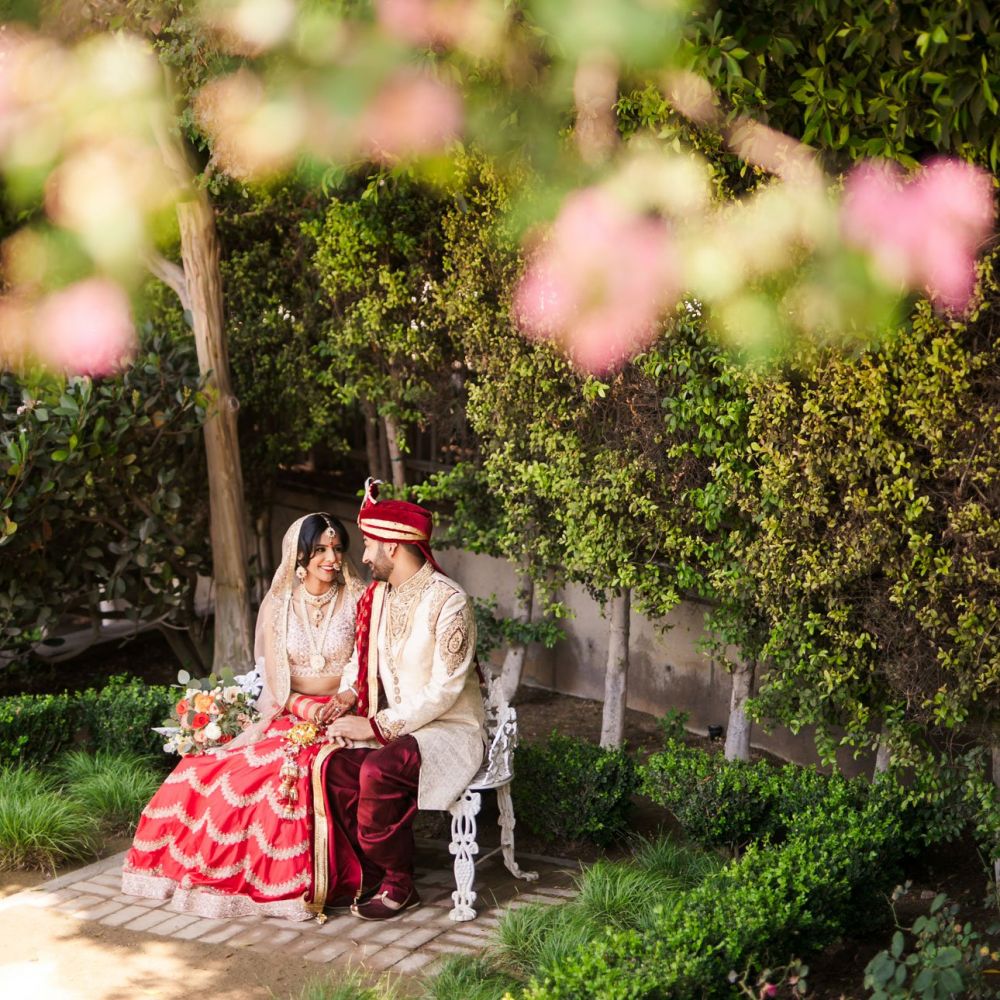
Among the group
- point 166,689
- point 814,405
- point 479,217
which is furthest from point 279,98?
point 166,689

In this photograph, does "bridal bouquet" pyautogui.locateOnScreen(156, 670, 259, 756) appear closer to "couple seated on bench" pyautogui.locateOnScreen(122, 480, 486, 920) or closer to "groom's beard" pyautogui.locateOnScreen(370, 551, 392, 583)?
"couple seated on bench" pyautogui.locateOnScreen(122, 480, 486, 920)

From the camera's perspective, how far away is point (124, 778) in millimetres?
6914

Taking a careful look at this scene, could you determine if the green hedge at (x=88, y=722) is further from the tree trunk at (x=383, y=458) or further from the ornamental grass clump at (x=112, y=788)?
the tree trunk at (x=383, y=458)

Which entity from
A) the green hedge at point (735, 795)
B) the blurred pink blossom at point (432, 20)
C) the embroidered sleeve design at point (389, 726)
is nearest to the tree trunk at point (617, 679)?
the green hedge at point (735, 795)

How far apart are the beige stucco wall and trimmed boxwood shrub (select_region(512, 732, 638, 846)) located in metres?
1.11

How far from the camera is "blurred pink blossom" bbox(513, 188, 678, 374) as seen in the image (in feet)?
20.0

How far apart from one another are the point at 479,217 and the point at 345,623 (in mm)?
2353

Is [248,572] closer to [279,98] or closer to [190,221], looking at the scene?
[190,221]

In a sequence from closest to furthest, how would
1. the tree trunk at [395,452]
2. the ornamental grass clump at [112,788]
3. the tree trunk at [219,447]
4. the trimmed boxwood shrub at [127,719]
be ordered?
the ornamental grass clump at [112,788] → the trimmed boxwood shrub at [127,719] → the tree trunk at [219,447] → the tree trunk at [395,452]

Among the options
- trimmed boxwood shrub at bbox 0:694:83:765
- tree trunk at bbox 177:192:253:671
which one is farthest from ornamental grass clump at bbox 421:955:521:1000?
tree trunk at bbox 177:192:253:671

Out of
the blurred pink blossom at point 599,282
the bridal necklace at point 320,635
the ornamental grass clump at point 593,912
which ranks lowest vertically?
the ornamental grass clump at point 593,912

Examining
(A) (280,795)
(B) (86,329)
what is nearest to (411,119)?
(A) (280,795)

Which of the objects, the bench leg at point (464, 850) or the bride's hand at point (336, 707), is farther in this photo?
the bride's hand at point (336, 707)

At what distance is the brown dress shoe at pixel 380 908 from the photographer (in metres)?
5.59
